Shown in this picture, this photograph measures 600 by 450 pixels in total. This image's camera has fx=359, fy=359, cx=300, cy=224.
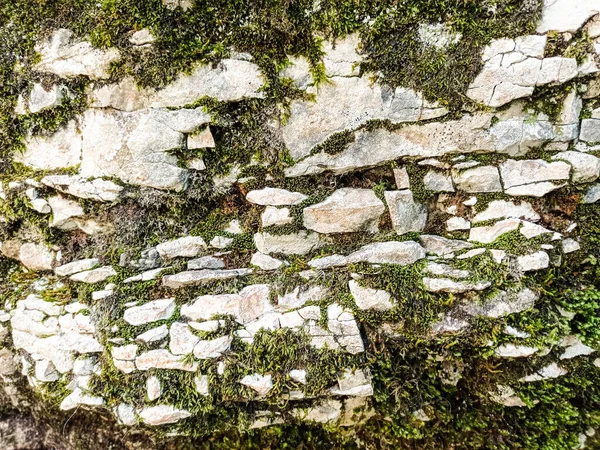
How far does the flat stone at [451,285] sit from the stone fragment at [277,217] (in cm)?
118

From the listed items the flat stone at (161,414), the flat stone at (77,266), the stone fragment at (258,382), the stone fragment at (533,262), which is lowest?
the flat stone at (161,414)

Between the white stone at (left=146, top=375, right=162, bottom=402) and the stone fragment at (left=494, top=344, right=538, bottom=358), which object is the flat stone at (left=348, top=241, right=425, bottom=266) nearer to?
the stone fragment at (left=494, top=344, right=538, bottom=358)

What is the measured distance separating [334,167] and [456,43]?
4.19 feet

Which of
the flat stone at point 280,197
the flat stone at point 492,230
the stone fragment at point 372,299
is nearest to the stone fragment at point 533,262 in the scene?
the flat stone at point 492,230

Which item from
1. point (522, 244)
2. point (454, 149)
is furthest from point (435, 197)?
point (522, 244)

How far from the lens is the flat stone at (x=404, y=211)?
2.91 metres

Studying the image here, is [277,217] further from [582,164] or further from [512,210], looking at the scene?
[582,164]

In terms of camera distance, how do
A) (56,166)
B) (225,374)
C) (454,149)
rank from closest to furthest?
1. (225,374)
2. (454,149)
3. (56,166)

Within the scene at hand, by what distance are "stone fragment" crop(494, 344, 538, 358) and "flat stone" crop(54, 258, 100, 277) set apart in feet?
10.8

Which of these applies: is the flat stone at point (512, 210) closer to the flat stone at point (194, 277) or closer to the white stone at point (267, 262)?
the white stone at point (267, 262)

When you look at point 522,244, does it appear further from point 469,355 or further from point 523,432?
point 523,432

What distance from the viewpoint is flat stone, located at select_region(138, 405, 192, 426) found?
8.69 ft

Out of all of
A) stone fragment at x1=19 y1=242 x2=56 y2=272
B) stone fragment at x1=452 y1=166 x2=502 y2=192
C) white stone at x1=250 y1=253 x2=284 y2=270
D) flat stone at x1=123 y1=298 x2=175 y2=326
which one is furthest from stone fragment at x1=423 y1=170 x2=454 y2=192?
stone fragment at x1=19 y1=242 x2=56 y2=272

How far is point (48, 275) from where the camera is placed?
3268mm
